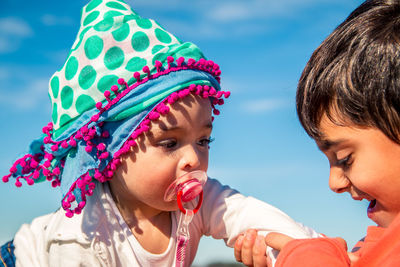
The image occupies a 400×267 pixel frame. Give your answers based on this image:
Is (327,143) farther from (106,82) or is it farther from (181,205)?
(106,82)

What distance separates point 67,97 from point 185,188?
82 centimetres

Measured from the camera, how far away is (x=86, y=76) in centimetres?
256

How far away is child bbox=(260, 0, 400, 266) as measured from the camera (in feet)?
5.65

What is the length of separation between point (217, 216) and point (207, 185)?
0.23 m

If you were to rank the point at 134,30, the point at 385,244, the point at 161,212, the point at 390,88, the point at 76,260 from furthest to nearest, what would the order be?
1. the point at 161,212
2. the point at 134,30
3. the point at 76,260
4. the point at 390,88
5. the point at 385,244

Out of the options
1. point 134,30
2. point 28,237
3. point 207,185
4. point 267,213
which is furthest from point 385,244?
point 28,237

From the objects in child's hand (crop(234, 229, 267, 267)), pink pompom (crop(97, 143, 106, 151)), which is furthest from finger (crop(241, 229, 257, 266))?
pink pompom (crop(97, 143, 106, 151))

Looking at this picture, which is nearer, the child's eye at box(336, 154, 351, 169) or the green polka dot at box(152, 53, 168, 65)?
the child's eye at box(336, 154, 351, 169)

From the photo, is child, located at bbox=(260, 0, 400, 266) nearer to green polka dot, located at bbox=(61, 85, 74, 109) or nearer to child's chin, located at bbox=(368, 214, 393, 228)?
child's chin, located at bbox=(368, 214, 393, 228)

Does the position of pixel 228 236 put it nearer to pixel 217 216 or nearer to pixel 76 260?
pixel 217 216

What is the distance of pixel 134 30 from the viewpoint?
8.60 ft

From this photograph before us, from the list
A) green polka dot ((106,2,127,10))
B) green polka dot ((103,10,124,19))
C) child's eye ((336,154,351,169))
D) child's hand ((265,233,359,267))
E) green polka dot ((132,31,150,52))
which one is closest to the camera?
child's eye ((336,154,351,169))

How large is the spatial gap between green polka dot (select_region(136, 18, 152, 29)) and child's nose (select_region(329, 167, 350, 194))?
4.39ft

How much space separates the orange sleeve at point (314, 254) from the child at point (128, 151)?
648 mm
